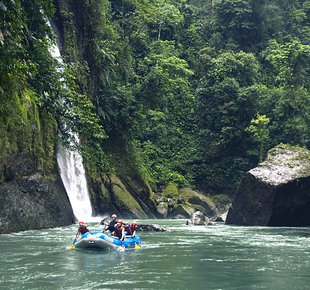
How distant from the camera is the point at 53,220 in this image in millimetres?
23031

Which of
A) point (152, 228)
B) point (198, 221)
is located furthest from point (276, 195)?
point (152, 228)

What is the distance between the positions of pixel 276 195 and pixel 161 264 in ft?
45.8

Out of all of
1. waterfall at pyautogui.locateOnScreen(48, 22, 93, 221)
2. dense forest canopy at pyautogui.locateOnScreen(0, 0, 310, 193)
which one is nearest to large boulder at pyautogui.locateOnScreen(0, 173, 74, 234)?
waterfall at pyautogui.locateOnScreen(48, 22, 93, 221)

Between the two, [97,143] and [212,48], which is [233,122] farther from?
[97,143]

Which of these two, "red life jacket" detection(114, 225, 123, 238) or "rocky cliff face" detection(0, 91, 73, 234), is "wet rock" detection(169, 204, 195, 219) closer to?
"rocky cliff face" detection(0, 91, 73, 234)

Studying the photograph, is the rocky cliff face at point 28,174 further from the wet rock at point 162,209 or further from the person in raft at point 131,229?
the wet rock at point 162,209

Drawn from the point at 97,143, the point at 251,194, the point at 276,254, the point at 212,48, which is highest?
the point at 212,48

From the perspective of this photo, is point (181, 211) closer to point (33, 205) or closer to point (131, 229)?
point (33, 205)

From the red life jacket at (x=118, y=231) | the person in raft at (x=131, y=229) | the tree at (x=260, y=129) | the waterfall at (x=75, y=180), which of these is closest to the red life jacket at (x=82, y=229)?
the red life jacket at (x=118, y=231)

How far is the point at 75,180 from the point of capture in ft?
91.9

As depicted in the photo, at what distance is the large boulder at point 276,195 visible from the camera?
2452 cm

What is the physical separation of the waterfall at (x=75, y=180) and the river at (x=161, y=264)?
29.5 feet

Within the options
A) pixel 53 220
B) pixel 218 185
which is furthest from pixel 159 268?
pixel 218 185

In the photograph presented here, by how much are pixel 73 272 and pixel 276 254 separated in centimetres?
639
